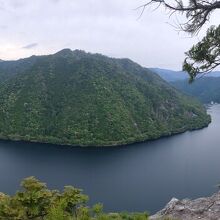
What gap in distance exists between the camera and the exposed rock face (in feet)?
43.9

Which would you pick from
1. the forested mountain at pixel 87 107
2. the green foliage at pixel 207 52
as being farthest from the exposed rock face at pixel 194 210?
the forested mountain at pixel 87 107

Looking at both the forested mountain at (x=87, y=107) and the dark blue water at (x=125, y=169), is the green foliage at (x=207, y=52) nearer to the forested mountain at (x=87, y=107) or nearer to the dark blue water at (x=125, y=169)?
the dark blue water at (x=125, y=169)

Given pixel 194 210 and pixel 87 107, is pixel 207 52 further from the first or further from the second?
pixel 87 107

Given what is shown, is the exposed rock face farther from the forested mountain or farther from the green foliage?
the forested mountain

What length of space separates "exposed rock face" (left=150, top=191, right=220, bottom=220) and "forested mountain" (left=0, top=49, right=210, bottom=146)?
112 metres

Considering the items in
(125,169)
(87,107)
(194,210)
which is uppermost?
(87,107)

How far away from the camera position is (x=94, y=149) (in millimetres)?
120250

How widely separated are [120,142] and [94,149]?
43.1 ft

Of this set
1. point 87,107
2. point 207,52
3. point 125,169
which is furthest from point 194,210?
point 87,107

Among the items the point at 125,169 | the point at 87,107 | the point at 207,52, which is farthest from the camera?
the point at 87,107

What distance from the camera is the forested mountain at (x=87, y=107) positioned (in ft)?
454

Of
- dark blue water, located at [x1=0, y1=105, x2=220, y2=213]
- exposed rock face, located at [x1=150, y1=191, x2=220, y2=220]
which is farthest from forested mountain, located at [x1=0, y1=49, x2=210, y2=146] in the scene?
exposed rock face, located at [x1=150, y1=191, x2=220, y2=220]

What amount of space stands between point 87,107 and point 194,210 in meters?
138

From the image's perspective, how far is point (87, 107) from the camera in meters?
152
